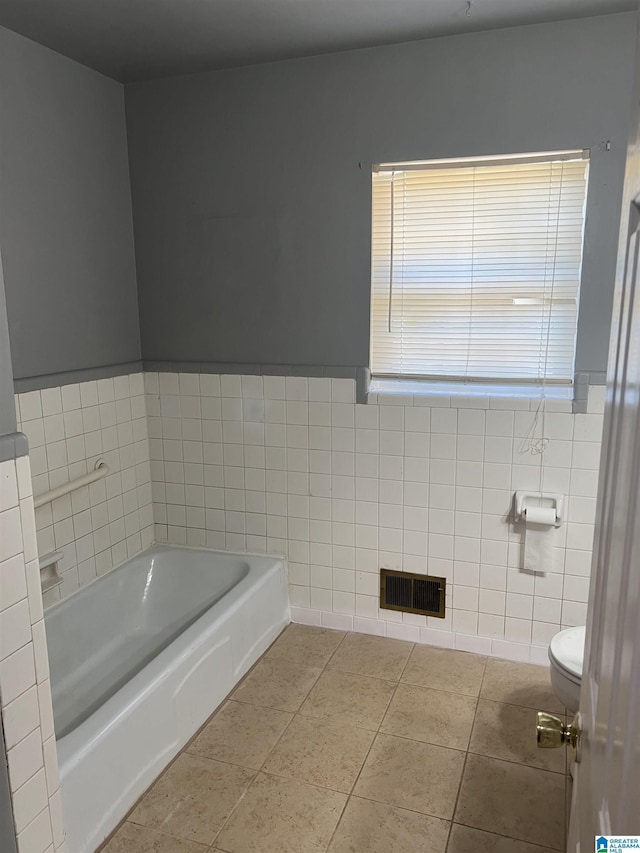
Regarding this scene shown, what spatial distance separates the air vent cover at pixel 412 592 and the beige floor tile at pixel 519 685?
33cm

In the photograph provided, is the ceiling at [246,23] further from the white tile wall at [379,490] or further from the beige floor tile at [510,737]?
the beige floor tile at [510,737]

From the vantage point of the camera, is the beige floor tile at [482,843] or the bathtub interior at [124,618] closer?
the beige floor tile at [482,843]

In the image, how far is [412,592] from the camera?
9.41 ft

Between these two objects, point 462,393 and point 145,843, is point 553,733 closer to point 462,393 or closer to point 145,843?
point 145,843

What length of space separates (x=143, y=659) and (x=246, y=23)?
2.54m

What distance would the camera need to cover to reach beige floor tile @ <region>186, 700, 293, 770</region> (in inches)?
86.1

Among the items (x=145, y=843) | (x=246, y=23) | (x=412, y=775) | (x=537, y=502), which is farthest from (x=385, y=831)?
(x=246, y=23)

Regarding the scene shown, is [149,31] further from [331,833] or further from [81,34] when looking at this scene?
[331,833]

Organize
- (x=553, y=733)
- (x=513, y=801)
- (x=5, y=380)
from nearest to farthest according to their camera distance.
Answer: (x=553, y=733), (x=5, y=380), (x=513, y=801)

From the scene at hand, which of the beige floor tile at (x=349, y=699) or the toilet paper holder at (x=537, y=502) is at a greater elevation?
the toilet paper holder at (x=537, y=502)

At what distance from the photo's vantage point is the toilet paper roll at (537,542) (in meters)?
2.55

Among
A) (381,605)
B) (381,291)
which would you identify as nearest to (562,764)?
(381,605)

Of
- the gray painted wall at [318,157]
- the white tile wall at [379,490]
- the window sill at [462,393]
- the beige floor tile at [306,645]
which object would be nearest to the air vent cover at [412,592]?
the white tile wall at [379,490]

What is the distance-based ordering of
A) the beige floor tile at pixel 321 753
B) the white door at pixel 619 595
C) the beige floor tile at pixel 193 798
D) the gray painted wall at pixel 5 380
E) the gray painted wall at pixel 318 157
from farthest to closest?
1. the gray painted wall at pixel 318 157
2. the beige floor tile at pixel 321 753
3. the beige floor tile at pixel 193 798
4. the gray painted wall at pixel 5 380
5. the white door at pixel 619 595
